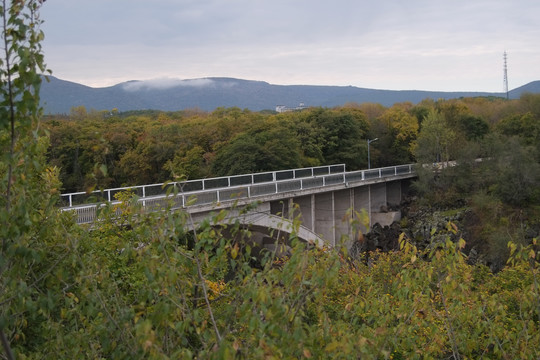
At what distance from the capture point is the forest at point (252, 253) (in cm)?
345

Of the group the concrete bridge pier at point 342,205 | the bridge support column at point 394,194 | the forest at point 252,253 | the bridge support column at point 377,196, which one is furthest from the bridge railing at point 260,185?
the bridge support column at point 394,194

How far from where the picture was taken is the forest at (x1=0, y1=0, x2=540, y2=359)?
3.45 meters

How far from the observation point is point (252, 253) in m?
27.8

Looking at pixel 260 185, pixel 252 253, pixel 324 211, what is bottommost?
pixel 252 253

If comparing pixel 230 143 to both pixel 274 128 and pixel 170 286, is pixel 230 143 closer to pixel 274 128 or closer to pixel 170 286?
pixel 274 128

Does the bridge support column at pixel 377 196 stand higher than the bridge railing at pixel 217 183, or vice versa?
the bridge railing at pixel 217 183

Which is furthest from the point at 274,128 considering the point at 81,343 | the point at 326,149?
the point at 81,343

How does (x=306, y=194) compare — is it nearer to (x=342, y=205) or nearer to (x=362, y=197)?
(x=342, y=205)

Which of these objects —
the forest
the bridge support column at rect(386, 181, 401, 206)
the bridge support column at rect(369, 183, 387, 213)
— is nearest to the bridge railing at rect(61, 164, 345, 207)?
the forest

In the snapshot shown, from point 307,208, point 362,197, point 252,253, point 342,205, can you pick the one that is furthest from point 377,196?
point 252,253

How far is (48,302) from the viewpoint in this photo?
353cm

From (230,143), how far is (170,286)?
107 feet

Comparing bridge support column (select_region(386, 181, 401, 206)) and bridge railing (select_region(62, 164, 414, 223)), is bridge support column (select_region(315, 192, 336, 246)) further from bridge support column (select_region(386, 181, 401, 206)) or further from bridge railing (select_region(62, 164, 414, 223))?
bridge support column (select_region(386, 181, 401, 206))

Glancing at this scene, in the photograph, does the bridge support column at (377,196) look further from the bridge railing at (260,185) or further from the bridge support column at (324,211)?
the bridge support column at (324,211)
